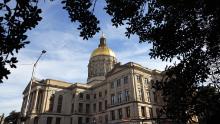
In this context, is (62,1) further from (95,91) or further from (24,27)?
(95,91)

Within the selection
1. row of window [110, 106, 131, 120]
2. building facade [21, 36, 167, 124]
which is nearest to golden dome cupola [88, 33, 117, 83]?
building facade [21, 36, 167, 124]

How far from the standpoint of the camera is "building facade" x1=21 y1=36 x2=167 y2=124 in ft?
156

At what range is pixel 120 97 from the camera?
50250 millimetres

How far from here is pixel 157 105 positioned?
→ 50031 millimetres

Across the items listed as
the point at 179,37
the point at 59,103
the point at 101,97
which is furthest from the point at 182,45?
the point at 59,103

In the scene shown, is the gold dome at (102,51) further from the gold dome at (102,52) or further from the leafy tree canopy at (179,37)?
the leafy tree canopy at (179,37)

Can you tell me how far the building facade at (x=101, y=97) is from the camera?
4766 cm

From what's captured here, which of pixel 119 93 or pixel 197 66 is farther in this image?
pixel 119 93

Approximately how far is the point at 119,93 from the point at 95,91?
16.5 m

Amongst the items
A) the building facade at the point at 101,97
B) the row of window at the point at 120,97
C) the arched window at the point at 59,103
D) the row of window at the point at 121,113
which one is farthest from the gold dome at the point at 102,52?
the row of window at the point at 121,113

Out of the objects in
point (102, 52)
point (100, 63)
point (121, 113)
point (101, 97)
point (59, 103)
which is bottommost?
point (121, 113)

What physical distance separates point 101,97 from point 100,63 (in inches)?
615

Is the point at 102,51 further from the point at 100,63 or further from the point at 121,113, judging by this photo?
the point at 121,113

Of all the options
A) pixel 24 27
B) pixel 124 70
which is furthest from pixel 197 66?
pixel 124 70
